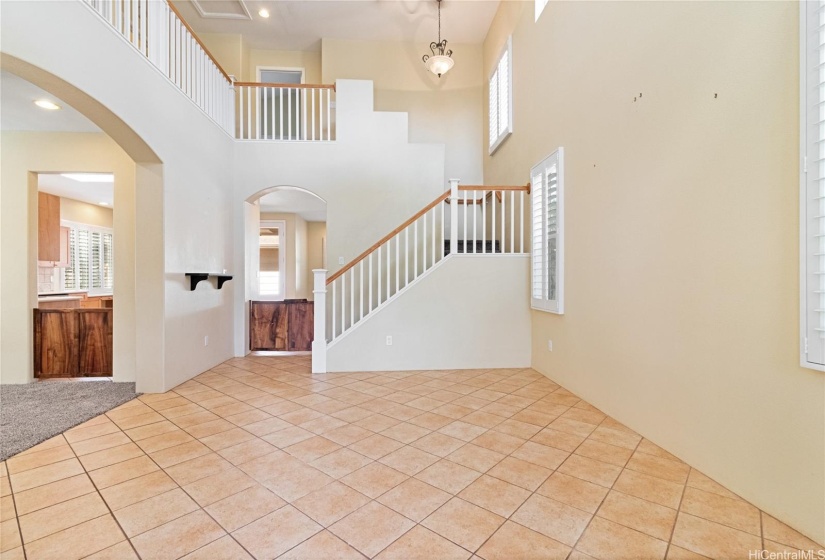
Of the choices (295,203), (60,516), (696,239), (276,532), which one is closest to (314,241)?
(295,203)

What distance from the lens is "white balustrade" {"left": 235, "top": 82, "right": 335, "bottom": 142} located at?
567cm

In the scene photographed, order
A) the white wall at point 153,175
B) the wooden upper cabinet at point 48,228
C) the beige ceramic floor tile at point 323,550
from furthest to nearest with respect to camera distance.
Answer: the wooden upper cabinet at point 48,228
the white wall at point 153,175
the beige ceramic floor tile at point 323,550

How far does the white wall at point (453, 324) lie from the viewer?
4594mm

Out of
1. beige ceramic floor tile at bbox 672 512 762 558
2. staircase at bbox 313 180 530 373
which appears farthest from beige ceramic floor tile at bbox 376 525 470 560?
staircase at bbox 313 180 530 373

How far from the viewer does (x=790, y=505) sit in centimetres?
167

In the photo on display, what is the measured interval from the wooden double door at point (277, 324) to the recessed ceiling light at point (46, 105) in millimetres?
3236

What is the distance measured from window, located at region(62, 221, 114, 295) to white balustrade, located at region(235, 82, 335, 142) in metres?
4.81

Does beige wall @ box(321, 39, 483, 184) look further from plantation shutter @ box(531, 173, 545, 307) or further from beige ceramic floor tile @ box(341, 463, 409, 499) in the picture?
beige ceramic floor tile @ box(341, 463, 409, 499)

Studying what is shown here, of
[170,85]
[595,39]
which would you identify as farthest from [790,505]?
[170,85]

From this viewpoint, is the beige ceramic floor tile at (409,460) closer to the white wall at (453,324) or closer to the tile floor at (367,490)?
the tile floor at (367,490)

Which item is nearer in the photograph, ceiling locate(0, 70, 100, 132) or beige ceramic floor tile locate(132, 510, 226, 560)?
beige ceramic floor tile locate(132, 510, 226, 560)

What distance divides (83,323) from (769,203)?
6.46 meters

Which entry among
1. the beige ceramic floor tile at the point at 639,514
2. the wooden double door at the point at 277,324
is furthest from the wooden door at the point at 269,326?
the beige ceramic floor tile at the point at 639,514

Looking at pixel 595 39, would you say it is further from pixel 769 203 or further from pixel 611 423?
pixel 611 423
